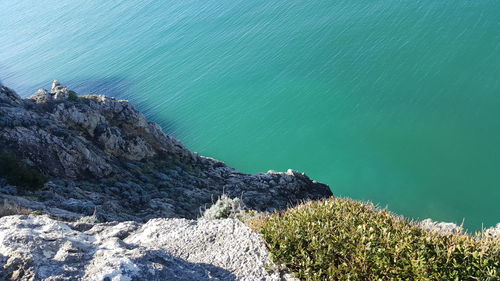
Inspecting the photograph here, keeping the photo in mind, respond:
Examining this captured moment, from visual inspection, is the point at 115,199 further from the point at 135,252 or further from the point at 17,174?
the point at 135,252

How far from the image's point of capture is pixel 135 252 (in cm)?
495

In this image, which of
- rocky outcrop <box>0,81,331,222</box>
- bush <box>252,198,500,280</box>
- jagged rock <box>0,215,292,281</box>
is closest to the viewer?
jagged rock <box>0,215,292,281</box>

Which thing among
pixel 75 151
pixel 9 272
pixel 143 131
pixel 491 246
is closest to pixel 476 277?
pixel 491 246

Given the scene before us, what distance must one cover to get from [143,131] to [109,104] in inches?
69.7

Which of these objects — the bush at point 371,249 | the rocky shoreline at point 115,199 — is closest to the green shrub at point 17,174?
the rocky shoreline at point 115,199

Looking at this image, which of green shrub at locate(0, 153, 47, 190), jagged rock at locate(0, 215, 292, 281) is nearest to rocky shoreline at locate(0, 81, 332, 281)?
jagged rock at locate(0, 215, 292, 281)

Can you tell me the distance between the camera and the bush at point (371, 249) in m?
4.62

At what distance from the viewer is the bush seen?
4.62 metres

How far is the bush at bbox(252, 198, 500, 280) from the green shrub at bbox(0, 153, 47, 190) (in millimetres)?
7353

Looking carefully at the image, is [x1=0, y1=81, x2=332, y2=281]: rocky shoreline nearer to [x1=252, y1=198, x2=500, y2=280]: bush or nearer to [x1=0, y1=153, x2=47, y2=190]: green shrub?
[x1=0, y1=153, x2=47, y2=190]: green shrub

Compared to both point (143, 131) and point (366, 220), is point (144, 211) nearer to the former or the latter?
point (143, 131)

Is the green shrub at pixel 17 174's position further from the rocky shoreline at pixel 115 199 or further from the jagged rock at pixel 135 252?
the jagged rock at pixel 135 252

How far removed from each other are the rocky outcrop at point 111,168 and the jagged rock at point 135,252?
288 cm

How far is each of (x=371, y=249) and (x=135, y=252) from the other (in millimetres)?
2882
